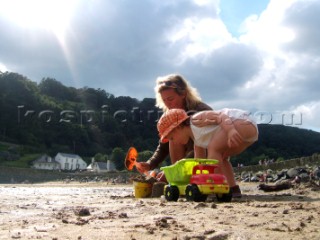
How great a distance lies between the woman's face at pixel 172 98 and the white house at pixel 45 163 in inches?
2417

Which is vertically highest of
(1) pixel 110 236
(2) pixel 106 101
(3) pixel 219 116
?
(2) pixel 106 101

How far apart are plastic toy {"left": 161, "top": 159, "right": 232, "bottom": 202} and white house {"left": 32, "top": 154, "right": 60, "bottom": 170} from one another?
62354 millimetres

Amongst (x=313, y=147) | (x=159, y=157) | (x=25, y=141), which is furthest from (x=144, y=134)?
(x=159, y=157)

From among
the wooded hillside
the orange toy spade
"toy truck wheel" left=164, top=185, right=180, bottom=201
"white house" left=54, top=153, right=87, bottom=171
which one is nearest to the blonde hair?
the orange toy spade

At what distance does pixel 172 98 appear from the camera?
17.5 feet

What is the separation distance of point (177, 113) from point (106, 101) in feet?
329

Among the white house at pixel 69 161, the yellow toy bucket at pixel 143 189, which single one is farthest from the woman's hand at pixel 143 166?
the white house at pixel 69 161

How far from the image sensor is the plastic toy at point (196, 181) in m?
3.79

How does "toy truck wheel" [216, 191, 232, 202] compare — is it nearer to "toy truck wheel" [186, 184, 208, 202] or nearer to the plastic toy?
the plastic toy

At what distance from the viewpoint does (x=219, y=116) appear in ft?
14.9

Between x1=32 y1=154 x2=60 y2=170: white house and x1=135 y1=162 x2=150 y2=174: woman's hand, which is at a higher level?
x1=135 y1=162 x2=150 y2=174: woman's hand

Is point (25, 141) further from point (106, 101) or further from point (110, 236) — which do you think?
point (110, 236)

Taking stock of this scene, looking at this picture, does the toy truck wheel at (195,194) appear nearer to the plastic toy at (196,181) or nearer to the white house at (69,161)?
the plastic toy at (196,181)

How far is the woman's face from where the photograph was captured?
529 centimetres
